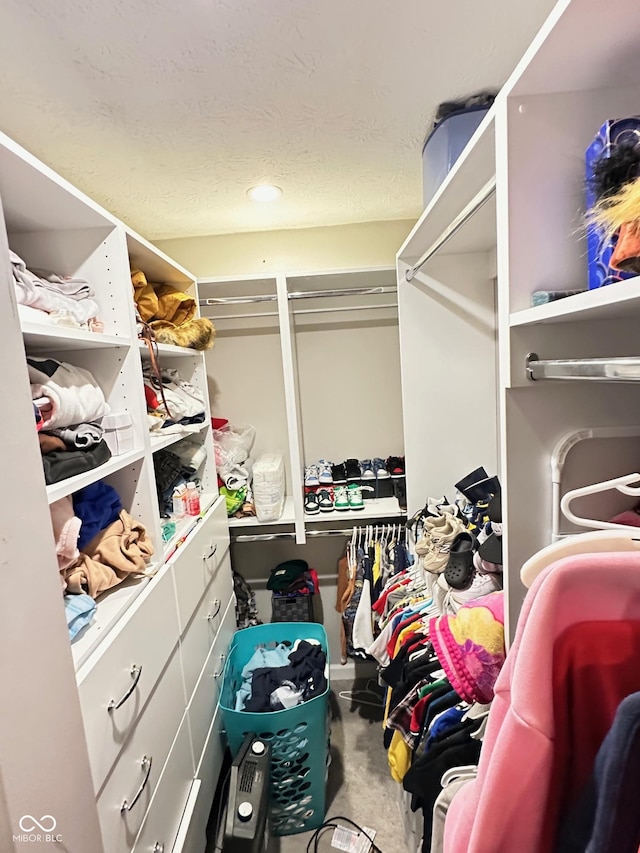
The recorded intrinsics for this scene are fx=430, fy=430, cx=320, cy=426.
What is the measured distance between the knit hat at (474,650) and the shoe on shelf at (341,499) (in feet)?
3.77

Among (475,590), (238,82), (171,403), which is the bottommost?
(475,590)

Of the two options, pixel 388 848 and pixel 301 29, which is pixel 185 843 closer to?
pixel 388 848

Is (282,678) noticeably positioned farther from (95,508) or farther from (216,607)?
(95,508)

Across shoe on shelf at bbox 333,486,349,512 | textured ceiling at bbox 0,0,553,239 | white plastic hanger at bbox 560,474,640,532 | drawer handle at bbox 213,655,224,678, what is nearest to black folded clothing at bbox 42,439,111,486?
textured ceiling at bbox 0,0,553,239

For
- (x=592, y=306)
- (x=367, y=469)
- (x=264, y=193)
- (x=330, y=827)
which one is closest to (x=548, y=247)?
(x=592, y=306)

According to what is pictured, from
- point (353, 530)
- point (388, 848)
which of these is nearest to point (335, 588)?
point (353, 530)

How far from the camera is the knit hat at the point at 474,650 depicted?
0.88 meters

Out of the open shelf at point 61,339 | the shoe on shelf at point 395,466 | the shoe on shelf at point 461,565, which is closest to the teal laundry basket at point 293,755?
the shoe on shelf at point 461,565

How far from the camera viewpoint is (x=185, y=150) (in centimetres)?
131

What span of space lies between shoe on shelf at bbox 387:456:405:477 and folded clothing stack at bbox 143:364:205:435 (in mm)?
963

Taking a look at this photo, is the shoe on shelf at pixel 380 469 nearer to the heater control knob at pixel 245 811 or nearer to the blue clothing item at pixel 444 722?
the blue clothing item at pixel 444 722

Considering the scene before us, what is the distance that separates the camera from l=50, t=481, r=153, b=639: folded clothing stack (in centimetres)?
98

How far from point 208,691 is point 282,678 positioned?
299mm

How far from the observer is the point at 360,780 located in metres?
1.75
